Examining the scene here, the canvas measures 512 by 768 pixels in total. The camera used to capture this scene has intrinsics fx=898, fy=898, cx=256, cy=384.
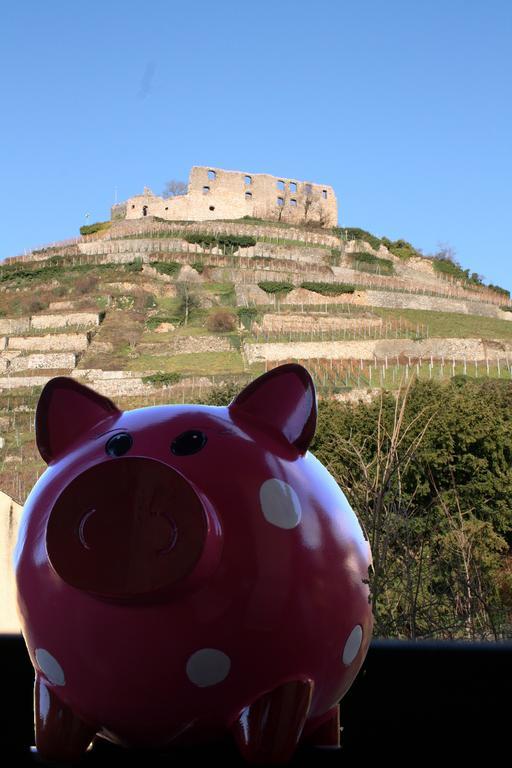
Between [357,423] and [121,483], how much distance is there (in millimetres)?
25143

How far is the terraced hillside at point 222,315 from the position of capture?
155 ft

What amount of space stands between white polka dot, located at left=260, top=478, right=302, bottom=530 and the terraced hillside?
93.4ft

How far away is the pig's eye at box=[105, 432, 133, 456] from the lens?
312cm

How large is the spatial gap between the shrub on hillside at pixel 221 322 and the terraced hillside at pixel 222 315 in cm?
13

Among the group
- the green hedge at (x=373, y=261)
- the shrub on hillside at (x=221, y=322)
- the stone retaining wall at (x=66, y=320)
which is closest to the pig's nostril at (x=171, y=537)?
the shrub on hillside at (x=221, y=322)

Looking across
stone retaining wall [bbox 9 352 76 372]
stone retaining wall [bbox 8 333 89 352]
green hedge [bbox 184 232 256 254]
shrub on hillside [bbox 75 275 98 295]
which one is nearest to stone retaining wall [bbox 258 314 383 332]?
stone retaining wall [bbox 8 333 89 352]

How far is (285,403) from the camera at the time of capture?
133 inches

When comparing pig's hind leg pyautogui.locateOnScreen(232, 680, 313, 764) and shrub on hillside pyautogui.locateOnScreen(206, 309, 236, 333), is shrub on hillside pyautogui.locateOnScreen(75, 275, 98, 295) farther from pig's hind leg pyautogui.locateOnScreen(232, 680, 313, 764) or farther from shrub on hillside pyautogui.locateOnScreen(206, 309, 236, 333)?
pig's hind leg pyautogui.locateOnScreen(232, 680, 313, 764)

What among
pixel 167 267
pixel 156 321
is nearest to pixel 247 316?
pixel 156 321

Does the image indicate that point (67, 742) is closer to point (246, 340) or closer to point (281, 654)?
point (281, 654)

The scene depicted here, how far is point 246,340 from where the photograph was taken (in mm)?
54500

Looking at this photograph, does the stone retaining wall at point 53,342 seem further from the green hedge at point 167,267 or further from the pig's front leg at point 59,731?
the pig's front leg at point 59,731

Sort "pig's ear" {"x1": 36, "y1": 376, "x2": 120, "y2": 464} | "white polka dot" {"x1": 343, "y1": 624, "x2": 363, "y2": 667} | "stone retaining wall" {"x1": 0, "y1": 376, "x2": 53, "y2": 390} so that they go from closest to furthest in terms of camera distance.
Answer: "white polka dot" {"x1": 343, "y1": 624, "x2": 363, "y2": 667}, "pig's ear" {"x1": 36, "y1": 376, "x2": 120, "y2": 464}, "stone retaining wall" {"x1": 0, "y1": 376, "x2": 53, "y2": 390}

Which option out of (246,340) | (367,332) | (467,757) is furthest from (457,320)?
(467,757)
